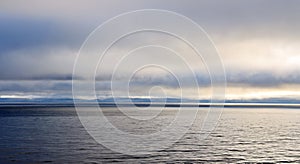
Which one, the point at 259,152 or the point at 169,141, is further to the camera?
the point at 169,141

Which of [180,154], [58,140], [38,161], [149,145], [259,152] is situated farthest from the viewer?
[58,140]

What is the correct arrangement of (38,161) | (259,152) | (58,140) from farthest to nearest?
(58,140) → (259,152) → (38,161)

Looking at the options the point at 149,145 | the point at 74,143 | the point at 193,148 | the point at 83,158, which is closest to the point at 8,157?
the point at 83,158

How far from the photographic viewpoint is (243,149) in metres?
81.9

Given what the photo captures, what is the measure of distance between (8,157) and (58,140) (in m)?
27.0

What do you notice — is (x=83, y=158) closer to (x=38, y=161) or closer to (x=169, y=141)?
(x=38, y=161)

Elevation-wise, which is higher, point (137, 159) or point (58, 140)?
point (58, 140)

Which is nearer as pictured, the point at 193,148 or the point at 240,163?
the point at 240,163

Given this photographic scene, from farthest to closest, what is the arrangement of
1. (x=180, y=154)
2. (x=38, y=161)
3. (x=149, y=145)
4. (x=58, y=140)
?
(x=58, y=140) → (x=149, y=145) → (x=180, y=154) → (x=38, y=161)

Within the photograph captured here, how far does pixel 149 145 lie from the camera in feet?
278

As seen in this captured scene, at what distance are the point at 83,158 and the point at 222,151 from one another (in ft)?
97.9

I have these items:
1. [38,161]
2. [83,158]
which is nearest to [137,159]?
[83,158]

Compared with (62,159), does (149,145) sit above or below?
above

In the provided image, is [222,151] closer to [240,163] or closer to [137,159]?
[240,163]
